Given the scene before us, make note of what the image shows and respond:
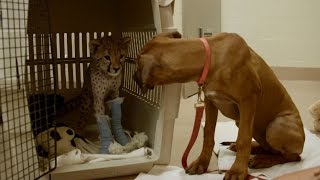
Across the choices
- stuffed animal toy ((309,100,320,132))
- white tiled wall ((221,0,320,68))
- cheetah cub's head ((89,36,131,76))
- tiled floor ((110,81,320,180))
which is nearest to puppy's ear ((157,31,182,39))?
cheetah cub's head ((89,36,131,76))

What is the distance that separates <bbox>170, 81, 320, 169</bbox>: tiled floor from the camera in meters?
1.72

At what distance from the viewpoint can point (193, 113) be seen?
2.47m

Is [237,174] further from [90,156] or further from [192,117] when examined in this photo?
[192,117]

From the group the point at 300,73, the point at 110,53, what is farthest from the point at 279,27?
the point at 110,53

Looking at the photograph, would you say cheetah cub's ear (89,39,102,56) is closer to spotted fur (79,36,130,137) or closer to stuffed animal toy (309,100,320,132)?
spotted fur (79,36,130,137)

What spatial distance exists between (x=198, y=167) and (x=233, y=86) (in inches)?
14.2

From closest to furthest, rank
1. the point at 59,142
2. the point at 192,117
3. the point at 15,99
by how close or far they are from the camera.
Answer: the point at 15,99 → the point at 59,142 → the point at 192,117

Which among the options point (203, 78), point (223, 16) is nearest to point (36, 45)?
point (203, 78)

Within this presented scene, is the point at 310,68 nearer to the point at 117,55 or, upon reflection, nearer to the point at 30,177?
the point at 117,55

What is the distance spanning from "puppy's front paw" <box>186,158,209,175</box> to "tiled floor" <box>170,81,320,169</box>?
5.4 inches

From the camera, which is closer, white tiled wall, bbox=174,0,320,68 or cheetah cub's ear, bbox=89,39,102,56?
cheetah cub's ear, bbox=89,39,102,56

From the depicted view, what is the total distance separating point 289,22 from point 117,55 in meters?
2.16

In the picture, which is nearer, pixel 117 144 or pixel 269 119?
pixel 269 119

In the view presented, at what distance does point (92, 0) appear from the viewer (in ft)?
7.18
